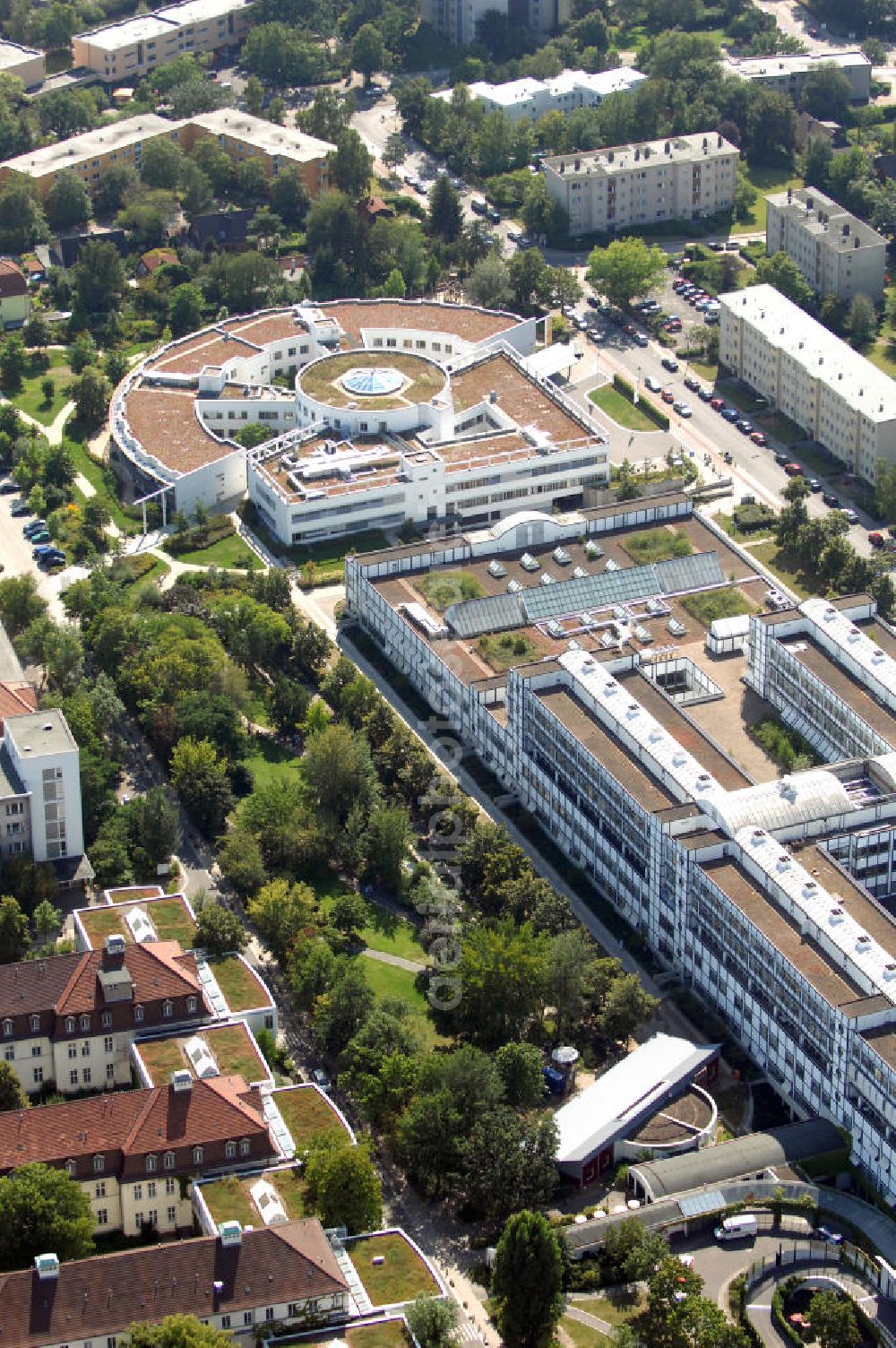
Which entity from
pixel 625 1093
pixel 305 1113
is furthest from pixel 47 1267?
pixel 625 1093

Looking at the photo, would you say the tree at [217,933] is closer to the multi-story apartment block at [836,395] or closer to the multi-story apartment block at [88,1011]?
the multi-story apartment block at [88,1011]

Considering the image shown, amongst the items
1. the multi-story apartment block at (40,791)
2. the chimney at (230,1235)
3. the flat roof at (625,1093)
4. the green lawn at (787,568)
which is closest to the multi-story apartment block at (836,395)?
the green lawn at (787,568)

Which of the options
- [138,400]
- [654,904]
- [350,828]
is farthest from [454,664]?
[138,400]

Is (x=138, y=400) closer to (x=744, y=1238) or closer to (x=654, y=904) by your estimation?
(x=654, y=904)

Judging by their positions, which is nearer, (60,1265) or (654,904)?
(60,1265)

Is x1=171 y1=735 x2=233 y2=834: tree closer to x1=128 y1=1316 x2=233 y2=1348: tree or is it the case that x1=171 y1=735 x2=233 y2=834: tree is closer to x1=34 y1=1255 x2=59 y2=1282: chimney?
x1=34 y1=1255 x2=59 y2=1282: chimney

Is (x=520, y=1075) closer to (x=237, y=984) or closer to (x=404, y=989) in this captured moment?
(x=404, y=989)
